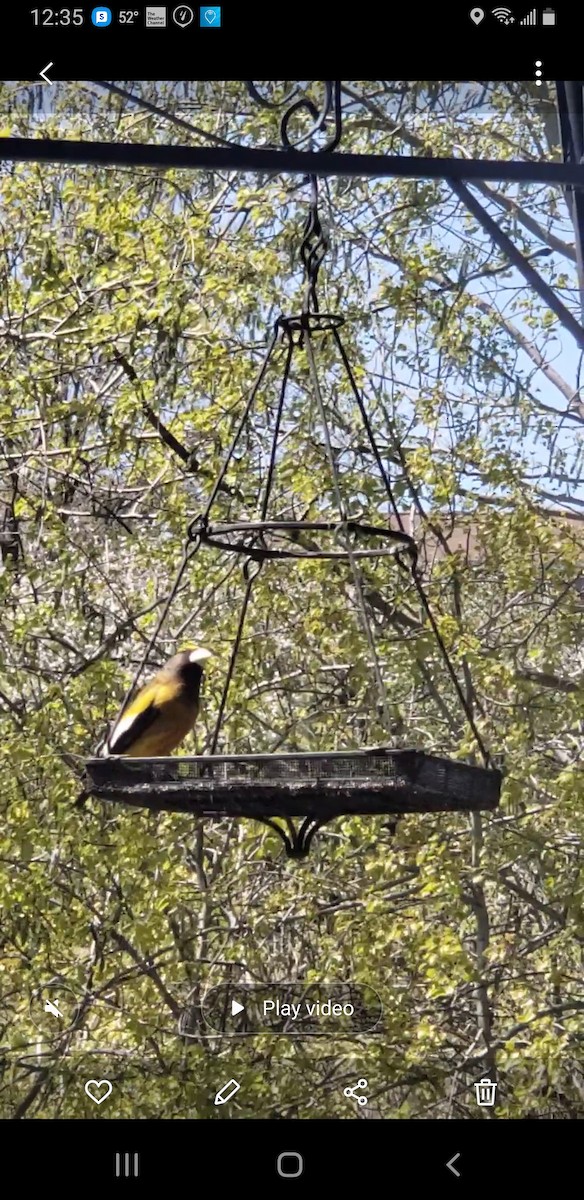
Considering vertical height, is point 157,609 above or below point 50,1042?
above

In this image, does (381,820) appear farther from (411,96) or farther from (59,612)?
(411,96)

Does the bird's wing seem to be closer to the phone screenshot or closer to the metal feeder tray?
the metal feeder tray

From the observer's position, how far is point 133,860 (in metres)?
2.08

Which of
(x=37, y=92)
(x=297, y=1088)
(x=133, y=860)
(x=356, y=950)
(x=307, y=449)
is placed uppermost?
(x=37, y=92)

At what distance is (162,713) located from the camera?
1337 millimetres

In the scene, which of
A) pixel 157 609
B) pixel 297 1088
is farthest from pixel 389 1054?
pixel 157 609

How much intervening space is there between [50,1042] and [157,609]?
0.72 m
